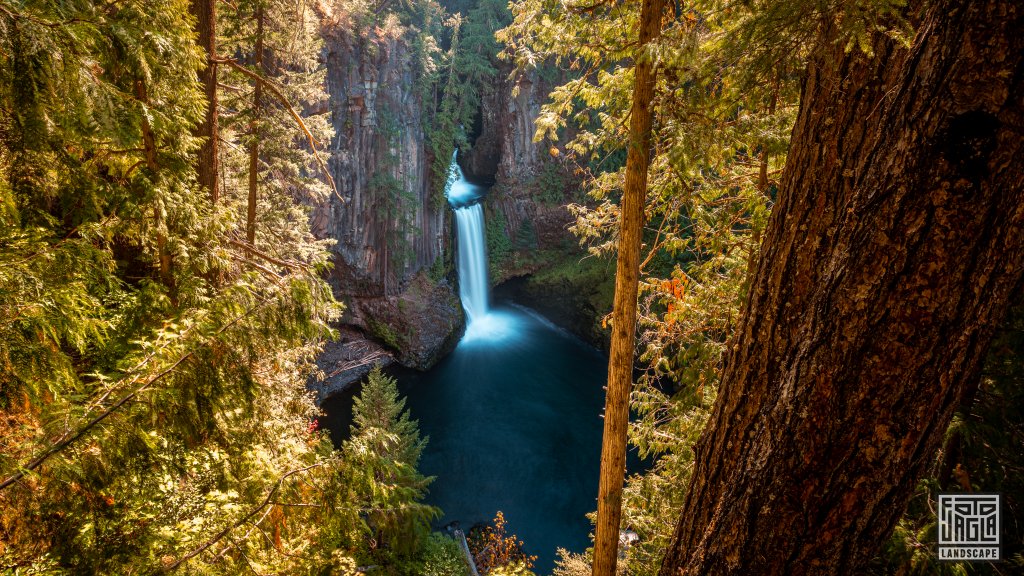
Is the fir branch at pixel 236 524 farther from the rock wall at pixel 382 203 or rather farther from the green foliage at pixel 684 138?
the rock wall at pixel 382 203

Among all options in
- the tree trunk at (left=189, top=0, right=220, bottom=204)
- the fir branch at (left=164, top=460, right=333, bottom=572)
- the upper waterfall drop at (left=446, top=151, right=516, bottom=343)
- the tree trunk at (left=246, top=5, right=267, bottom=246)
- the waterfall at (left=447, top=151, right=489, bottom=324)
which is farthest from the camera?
the waterfall at (left=447, top=151, right=489, bottom=324)

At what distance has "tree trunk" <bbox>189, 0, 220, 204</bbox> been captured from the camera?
3.76 m

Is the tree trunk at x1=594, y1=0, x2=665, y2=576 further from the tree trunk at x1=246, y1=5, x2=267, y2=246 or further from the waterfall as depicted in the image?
the waterfall

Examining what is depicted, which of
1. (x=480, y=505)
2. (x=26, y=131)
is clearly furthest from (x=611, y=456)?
(x=480, y=505)

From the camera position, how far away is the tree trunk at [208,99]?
3.76 m

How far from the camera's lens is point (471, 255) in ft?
72.6

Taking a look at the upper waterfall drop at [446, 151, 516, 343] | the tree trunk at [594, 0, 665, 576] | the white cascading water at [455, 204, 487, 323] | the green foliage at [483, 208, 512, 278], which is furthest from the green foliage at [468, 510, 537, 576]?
the green foliage at [483, 208, 512, 278]

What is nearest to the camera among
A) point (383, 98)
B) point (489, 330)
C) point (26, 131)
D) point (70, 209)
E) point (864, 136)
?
point (864, 136)

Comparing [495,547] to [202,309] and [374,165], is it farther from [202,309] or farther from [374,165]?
[374,165]

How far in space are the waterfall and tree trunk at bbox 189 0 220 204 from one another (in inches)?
687

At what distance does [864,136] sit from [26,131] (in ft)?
11.6

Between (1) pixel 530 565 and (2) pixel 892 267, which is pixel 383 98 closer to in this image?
(1) pixel 530 565

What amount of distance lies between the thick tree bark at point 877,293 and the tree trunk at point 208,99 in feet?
13.9

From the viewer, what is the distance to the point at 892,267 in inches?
54.2
